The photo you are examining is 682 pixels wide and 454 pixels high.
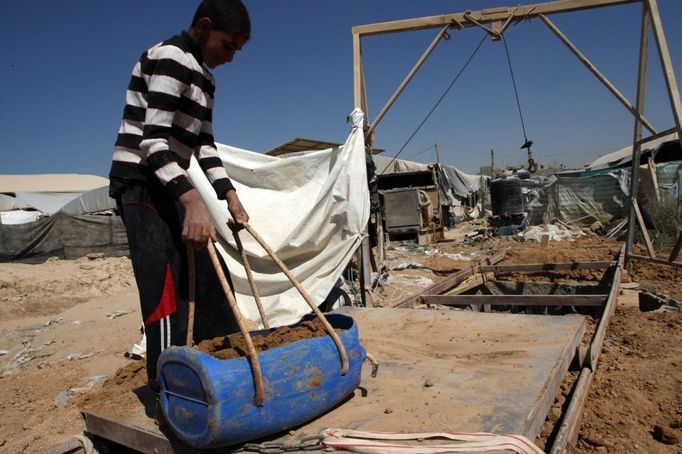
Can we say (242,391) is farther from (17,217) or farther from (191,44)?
(17,217)

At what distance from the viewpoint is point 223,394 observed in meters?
1.58

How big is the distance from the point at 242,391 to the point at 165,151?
1015 mm

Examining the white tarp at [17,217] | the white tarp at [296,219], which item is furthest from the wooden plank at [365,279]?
the white tarp at [17,217]

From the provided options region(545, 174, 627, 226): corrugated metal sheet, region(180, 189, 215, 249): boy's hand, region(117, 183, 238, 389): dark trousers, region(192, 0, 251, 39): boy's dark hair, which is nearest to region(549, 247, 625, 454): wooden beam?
region(180, 189, 215, 249): boy's hand

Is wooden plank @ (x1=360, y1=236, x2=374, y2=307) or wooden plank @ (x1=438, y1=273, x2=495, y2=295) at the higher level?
wooden plank @ (x1=360, y1=236, x2=374, y2=307)

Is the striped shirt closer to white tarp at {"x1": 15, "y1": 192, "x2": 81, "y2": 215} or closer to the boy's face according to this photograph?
the boy's face

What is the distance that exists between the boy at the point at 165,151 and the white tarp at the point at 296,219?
2.27 metres

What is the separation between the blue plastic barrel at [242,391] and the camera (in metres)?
1.59

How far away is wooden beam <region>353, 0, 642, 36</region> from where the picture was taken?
560 centimetres

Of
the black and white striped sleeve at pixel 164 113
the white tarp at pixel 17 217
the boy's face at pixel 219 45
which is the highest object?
the white tarp at pixel 17 217

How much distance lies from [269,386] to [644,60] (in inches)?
265

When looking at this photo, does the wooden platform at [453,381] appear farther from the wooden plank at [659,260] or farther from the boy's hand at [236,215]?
the wooden plank at [659,260]

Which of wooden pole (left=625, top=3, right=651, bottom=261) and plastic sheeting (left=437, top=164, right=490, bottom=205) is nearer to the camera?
wooden pole (left=625, top=3, right=651, bottom=261)

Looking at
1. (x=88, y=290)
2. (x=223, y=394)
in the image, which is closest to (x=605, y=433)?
(x=223, y=394)
